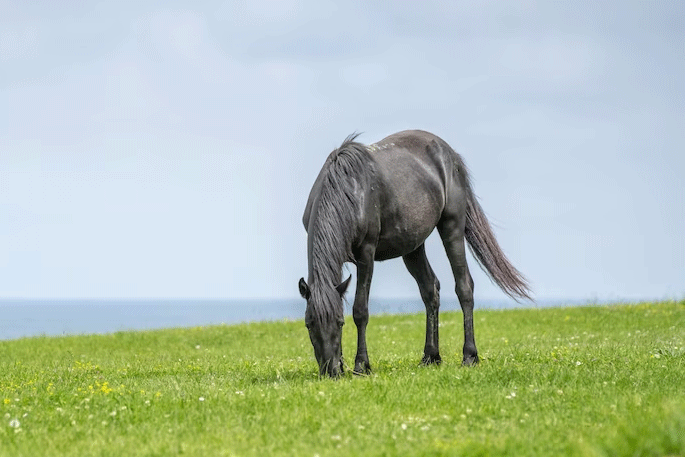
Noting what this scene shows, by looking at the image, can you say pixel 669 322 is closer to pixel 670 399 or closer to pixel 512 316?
pixel 512 316

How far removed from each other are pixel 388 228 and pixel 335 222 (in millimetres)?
1349

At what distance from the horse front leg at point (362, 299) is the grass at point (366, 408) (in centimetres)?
42

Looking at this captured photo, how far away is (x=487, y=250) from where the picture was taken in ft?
45.0

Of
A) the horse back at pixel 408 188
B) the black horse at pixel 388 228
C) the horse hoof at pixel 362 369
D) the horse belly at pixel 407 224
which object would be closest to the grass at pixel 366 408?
the horse hoof at pixel 362 369

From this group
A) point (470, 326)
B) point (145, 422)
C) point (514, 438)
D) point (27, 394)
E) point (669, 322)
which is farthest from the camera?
point (669, 322)

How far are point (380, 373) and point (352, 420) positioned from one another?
10.8ft

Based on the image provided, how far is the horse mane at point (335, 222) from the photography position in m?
10.2

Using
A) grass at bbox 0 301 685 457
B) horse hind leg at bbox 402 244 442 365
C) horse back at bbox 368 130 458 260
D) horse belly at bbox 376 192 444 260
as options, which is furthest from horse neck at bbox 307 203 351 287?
horse hind leg at bbox 402 244 442 365

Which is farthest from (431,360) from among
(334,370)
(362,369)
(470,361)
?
(334,370)

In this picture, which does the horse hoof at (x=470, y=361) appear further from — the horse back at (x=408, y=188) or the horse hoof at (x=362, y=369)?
the horse back at (x=408, y=188)

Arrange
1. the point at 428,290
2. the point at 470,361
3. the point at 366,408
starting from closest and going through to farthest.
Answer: the point at 366,408, the point at 470,361, the point at 428,290

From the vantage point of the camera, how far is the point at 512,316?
25.5m

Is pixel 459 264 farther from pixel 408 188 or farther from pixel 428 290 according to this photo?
pixel 408 188

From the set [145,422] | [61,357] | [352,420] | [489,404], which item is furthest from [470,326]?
[61,357]
